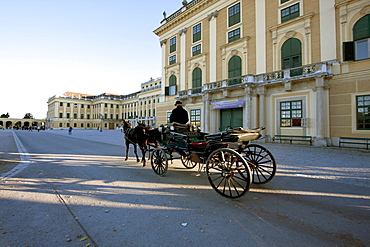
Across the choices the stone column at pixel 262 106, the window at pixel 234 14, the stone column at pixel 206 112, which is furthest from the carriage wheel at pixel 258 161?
the window at pixel 234 14

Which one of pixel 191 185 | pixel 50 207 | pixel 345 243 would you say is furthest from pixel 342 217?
pixel 50 207

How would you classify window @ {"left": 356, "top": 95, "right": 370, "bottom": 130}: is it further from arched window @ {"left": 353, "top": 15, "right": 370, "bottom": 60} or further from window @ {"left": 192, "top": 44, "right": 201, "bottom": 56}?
window @ {"left": 192, "top": 44, "right": 201, "bottom": 56}

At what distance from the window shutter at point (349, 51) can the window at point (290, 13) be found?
487 cm

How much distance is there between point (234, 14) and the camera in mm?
20188

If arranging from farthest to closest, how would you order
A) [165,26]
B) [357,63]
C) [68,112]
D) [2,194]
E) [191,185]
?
[68,112] → [165,26] → [357,63] → [191,185] → [2,194]

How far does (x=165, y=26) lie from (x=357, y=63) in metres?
23.4

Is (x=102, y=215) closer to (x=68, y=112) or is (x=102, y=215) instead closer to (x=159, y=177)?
(x=159, y=177)

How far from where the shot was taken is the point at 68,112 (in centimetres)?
9206

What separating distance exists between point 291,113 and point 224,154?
13.9 metres

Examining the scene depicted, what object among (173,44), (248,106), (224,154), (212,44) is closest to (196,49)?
(212,44)

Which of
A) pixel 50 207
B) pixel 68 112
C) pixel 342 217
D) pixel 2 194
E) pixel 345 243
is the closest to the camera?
pixel 345 243

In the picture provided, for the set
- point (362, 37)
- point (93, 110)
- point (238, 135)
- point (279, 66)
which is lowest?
point (238, 135)

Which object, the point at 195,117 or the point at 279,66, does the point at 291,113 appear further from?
the point at 195,117

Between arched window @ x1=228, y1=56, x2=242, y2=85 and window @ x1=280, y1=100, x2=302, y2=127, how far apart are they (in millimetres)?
5213
